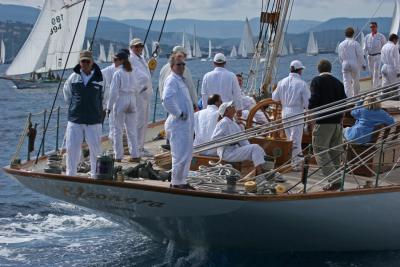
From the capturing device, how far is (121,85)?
13102 millimetres

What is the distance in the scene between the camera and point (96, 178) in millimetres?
11297

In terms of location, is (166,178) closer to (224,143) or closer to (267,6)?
(224,143)

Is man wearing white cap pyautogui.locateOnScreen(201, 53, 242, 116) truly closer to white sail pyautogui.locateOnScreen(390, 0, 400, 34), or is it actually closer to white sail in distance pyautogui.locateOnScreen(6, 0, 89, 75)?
white sail pyautogui.locateOnScreen(390, 0, 400, 34)

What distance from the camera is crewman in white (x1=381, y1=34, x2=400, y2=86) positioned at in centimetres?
1768

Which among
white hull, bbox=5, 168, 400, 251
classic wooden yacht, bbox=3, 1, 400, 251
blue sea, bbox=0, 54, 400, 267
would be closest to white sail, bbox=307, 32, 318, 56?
blue sea, bbox=0, 54, 400, 267

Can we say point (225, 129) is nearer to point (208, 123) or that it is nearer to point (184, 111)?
point (208, 123)

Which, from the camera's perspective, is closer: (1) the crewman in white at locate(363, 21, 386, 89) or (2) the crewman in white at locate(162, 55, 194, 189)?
(2) the crewman in white at locate(162, 55, 194, 189)

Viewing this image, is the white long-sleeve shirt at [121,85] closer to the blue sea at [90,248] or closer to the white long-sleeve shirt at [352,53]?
the blue sea at [90,248]

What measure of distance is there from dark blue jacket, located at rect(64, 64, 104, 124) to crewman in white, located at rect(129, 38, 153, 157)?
1869mm

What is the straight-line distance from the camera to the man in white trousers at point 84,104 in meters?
11.6

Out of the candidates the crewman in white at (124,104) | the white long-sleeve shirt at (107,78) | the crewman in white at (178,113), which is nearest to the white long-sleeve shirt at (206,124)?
the crewman in white at (124,104)

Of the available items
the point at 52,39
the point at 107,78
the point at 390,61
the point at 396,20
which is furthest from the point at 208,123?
the point at 52,39

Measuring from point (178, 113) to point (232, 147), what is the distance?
1666 millimetres

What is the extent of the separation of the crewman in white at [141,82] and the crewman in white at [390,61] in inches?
226
